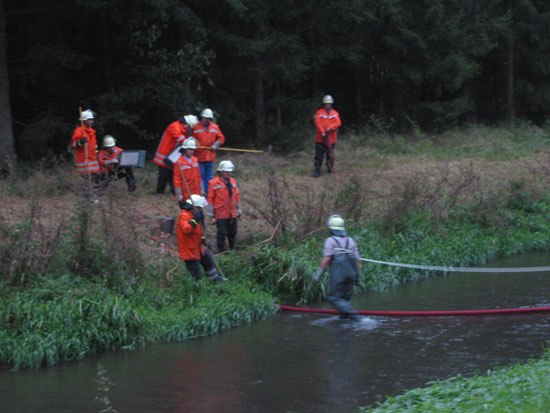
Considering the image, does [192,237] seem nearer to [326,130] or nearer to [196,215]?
[196,215]

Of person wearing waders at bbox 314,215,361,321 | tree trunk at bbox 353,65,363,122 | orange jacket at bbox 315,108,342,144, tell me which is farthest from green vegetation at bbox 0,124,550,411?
tree trunk at bbox 353,65,363,122

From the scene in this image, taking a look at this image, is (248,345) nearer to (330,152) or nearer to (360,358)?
(360,358)

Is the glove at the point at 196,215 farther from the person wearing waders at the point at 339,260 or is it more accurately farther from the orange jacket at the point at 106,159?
the orange jacket at the point at 106,159

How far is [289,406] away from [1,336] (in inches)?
179

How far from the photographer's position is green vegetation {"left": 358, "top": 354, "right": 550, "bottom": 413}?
20.8ft

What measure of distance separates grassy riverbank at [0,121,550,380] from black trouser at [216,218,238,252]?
33 cm

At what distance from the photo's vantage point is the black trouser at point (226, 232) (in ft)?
46.6

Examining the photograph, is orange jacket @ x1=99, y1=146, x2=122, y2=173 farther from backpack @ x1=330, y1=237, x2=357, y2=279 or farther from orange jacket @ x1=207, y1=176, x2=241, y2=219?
backpack @ x1=330, y1=237, x2=357, y2=279

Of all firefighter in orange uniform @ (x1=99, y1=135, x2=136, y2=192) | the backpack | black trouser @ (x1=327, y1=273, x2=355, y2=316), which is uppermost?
firefighter in orange uniform @ (x1=99, y1=135, x2=136, y2=192)

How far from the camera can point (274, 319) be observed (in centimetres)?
1229

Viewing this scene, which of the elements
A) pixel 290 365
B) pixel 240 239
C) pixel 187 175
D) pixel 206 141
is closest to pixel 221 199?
pixel 187 175

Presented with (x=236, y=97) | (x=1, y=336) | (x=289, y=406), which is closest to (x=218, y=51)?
(x=236, y=97)

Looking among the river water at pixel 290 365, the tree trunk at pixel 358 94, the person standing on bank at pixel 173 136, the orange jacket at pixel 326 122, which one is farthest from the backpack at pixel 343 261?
the tree trunk at pixel 358 94

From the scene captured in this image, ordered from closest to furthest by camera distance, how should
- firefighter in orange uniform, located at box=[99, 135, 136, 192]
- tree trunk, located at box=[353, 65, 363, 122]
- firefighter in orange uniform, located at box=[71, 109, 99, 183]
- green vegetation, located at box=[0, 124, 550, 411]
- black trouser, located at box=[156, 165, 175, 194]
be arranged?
Answer: green vegetation, located at box=[0, 124, 550, 411] → firefighter in orange uniform, located at box=[71, 109, 99, 183] → firefighter in orange uniform, located at box=[99, 135, 136, 192] → black trouser, located at box=[156, 165, 175, 194] → tree trunk, located at box=[353, 65, 363, 122]
